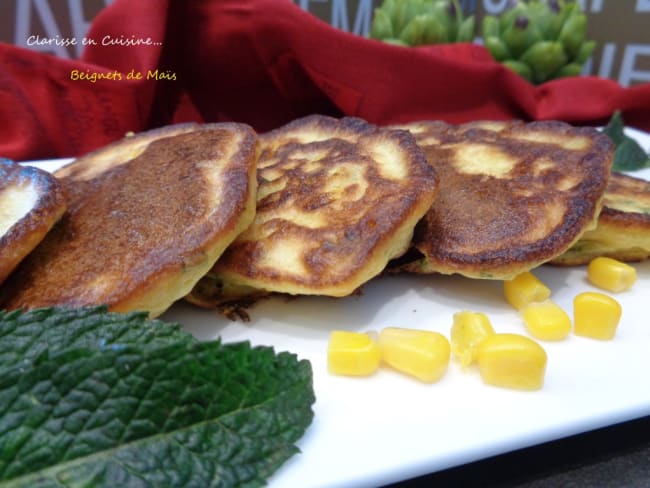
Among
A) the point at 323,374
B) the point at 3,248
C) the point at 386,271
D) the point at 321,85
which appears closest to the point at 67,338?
the point at 3,248

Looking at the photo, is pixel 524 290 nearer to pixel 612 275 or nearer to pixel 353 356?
pixel 612 275

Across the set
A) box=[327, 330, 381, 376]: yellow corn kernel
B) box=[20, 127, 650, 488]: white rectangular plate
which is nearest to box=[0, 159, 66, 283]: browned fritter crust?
box=[20, 127, 650, 488]: white rectangular plate

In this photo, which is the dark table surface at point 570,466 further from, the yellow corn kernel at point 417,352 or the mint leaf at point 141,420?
the mint leaf at point 141,420

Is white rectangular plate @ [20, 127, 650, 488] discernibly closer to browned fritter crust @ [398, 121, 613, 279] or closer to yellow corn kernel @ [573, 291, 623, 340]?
yellow corn kernel @ [573, 291, 623, 340]

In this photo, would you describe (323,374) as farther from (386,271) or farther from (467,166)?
(467,166)

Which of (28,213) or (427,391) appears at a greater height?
(28,213)

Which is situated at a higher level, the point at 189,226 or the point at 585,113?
the point at 189,226

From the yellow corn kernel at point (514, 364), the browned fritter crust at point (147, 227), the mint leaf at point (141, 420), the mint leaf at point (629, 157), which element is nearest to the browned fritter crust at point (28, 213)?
the browned fritter crust at point (147, 227)

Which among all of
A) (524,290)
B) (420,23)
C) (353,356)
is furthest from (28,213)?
(420,23)
